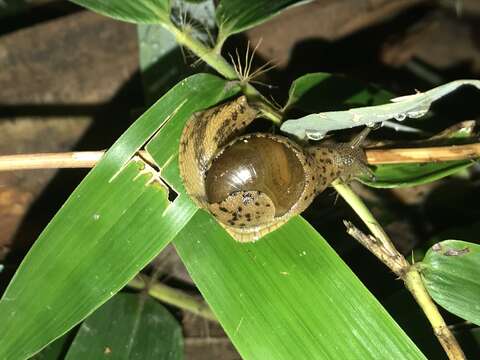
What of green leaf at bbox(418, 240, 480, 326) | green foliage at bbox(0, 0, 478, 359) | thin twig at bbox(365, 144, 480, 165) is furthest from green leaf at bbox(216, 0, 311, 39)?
green leaf at bbox(418, 240, 480, 326)

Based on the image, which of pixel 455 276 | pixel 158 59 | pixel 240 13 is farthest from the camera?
pixel 158 59

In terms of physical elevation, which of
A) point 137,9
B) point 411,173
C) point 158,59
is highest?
point 137,9

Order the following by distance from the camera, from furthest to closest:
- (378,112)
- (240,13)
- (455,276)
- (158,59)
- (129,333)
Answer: (158,59) < (129,333) < (240,13) < (455,276) < (378,112)

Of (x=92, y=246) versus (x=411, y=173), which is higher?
(x=92, y=246)

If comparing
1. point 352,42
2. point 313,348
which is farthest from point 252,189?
point 352,42

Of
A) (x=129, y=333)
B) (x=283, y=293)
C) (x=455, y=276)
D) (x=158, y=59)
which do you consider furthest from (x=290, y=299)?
(x=158, y=59)

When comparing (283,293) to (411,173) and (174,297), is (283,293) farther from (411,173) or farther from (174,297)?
(174,297)

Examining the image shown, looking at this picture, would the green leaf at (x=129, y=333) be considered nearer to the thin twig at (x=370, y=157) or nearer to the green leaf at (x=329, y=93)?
the thin twig at (x=370, y=157)

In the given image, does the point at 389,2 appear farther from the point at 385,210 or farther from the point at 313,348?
the point at 313,348
